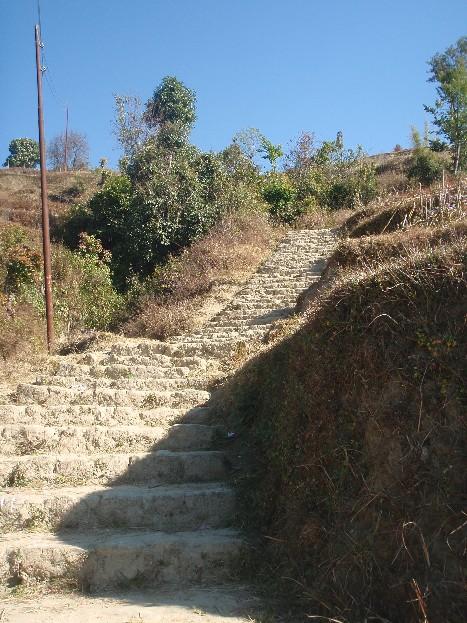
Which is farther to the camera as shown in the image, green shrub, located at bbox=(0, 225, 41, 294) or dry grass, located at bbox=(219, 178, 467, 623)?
green shrub, located at bbox=(0, 225, 41, 294)

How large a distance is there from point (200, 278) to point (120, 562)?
9769 millimetres

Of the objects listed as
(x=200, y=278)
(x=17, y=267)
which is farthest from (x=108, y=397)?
(x=17, y=267)

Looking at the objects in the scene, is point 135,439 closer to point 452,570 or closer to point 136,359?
point 136,359

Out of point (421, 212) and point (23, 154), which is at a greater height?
point (23, 154)

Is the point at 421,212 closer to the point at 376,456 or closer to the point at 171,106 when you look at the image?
the point at 376,456

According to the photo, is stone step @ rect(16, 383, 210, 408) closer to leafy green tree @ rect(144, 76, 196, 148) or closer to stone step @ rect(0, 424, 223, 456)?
stone step @ rect(0, 424, 223, 456)

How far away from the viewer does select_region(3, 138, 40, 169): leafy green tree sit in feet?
166

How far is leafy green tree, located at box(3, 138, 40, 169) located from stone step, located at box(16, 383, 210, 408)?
153 ft

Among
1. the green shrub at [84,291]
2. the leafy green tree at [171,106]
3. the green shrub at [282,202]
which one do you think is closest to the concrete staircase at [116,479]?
the green shrub at [84,291]

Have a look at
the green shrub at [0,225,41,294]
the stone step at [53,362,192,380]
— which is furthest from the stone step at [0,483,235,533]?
the green shrub at [0,225,41,294]

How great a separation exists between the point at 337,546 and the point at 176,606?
113 centimetres

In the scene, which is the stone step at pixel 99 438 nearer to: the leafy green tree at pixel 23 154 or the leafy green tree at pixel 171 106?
the leafy green tree at pixel 171 106

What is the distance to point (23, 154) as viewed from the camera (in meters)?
50.8

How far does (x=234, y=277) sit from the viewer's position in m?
14.3
